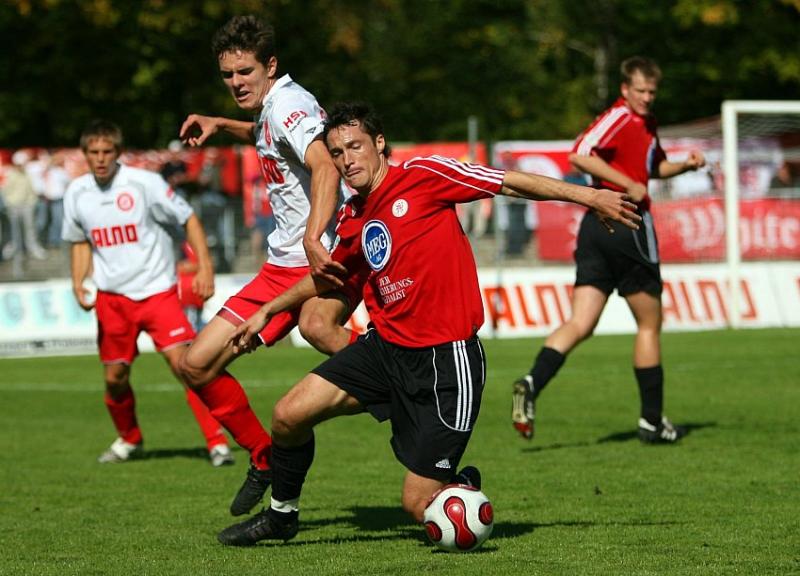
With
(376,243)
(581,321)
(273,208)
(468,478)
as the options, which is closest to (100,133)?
(273,208)

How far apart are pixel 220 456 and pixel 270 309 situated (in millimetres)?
3188

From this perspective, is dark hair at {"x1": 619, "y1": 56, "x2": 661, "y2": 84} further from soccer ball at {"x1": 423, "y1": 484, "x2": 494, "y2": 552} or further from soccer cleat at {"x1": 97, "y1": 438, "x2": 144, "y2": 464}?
soccer ball at {"x1": 423, "y1": 484, "x2": 494, "y2": 552}

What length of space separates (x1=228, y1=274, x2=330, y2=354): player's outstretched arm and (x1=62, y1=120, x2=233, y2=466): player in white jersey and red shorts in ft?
10.6

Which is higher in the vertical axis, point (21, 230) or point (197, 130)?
point (197, 130)

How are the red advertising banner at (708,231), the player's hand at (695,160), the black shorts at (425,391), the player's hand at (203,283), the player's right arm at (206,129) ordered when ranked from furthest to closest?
the red advertising banner at (708,231)
the player's hand at (695,160)
the player's hand at (203,283)
the player's right arm at (206,129)
the black shorts at (425,391)

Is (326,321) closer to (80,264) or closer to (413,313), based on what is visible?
(413,313)

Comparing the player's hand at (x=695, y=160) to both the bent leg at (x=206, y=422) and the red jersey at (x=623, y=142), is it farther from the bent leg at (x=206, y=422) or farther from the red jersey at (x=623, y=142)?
the bent leg at (x=206, y=422)

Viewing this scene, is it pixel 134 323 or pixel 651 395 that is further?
pixel 134 323

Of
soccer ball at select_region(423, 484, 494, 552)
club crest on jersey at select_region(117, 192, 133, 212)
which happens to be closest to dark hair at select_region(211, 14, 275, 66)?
soccer ball at select_region(423, 484, 494, 552)

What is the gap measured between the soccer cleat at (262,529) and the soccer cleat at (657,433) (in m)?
3.85

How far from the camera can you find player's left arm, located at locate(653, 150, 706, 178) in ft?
32.5

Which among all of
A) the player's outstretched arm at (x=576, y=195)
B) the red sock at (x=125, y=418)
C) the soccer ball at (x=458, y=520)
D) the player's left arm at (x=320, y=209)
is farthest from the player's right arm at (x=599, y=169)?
the soccer ball at (x=458, y=520)

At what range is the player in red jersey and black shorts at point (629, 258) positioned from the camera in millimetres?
10070

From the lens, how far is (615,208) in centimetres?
616
